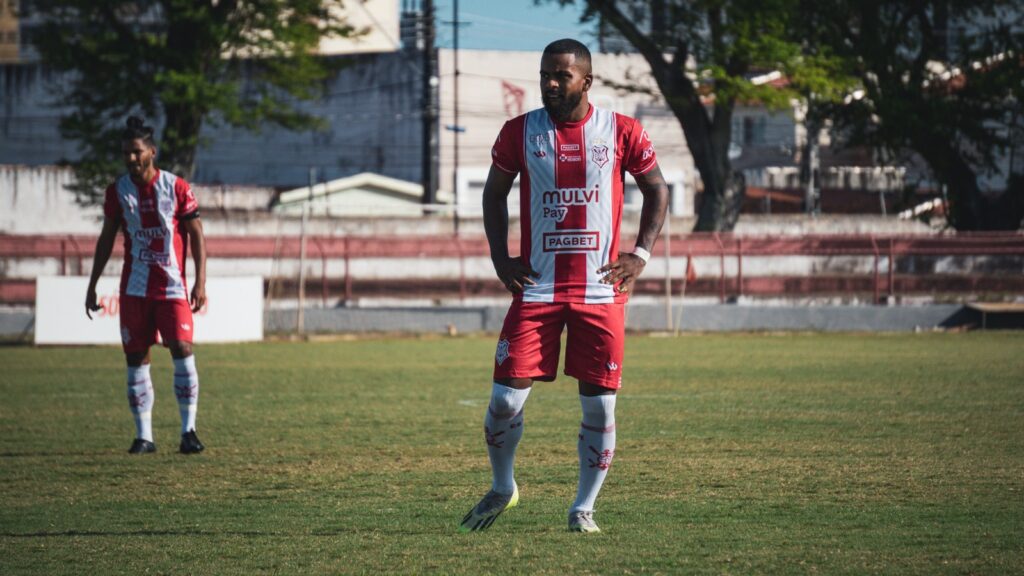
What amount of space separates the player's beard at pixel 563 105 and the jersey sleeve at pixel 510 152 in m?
0.18

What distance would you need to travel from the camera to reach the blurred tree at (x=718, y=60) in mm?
30312

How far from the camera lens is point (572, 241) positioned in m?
6.50

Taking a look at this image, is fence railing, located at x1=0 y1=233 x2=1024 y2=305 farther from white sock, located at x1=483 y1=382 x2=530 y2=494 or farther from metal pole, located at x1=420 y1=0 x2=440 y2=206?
white sock, located at x1=483 y1=382 x2=530 y2=494

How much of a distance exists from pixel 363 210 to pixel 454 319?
75.9 feet

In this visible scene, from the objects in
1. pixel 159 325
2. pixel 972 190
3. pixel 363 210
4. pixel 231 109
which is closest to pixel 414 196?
pixel 363 210

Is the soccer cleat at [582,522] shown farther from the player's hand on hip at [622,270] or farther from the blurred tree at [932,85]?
the blurred tree at [932,85]

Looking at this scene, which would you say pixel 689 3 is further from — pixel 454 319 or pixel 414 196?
pixel 414 196

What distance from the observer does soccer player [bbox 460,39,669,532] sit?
6473 mm

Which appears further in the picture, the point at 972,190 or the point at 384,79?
the point at 384,79

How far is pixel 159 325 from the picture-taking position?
33.3ft

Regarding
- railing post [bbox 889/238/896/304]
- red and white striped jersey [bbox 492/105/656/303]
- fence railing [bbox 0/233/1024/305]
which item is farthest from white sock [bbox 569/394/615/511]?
railing post [bbox 889/238/896/304]

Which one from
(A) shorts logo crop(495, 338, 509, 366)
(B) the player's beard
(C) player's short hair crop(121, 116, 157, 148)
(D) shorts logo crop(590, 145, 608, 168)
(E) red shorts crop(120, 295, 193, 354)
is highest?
(C) player's short hair crop(121, 116, 157, 148)

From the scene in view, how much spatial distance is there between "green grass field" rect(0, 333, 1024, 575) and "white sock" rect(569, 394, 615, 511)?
221mm

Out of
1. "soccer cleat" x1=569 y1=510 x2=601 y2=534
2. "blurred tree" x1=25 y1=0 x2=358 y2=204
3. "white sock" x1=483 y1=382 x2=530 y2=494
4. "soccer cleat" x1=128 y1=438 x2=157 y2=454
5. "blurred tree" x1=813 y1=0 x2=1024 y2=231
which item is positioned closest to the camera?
"soccer cleat" x1=569 y1=510 x2=601 y2=534
